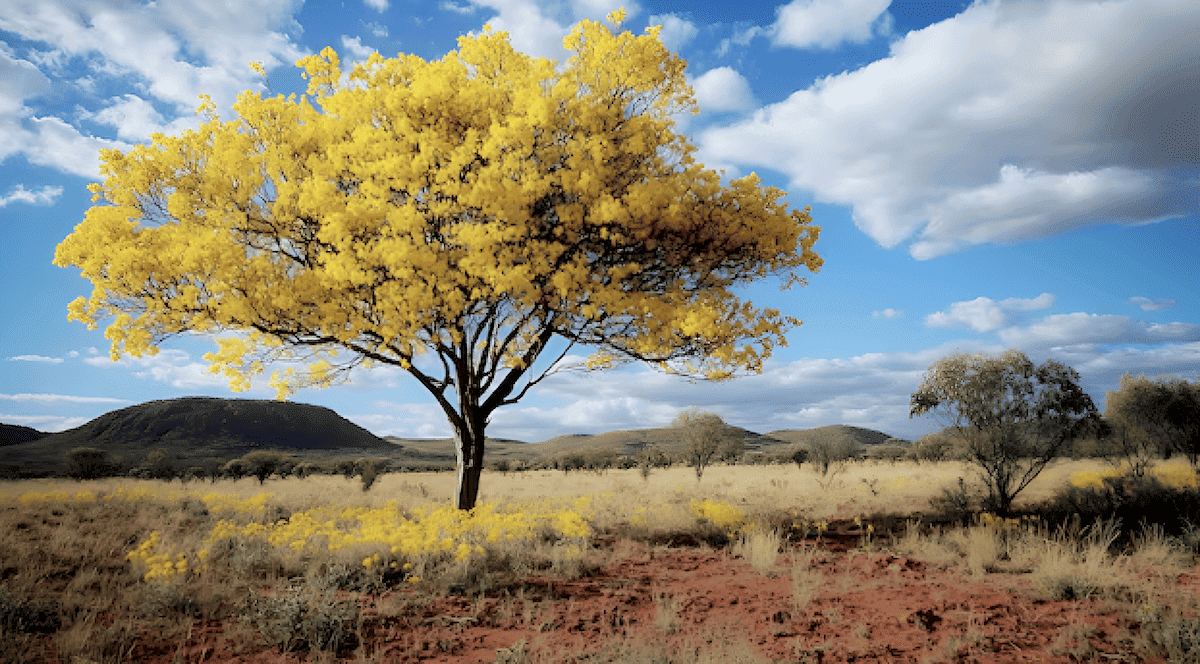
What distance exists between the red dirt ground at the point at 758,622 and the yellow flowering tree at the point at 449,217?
400 cm

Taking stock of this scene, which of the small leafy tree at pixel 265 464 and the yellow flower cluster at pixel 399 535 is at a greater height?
the yellow flower cluster at pixel 399 535

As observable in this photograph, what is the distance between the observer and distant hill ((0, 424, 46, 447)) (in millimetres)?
88619

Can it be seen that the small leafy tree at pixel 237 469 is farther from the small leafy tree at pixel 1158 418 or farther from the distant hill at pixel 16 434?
the distant hill at pixel 16 434

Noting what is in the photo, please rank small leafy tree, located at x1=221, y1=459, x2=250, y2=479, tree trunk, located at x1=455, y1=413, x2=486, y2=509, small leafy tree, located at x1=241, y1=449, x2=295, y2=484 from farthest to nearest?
small leafy tree, located at x1=221, y1=459, x2=250, y2=479, small leafy tree, located at x1=241, y1=449, x2=295, y2=484, tree trunk, located at x1=455, y1=413, x2=486, y2=509

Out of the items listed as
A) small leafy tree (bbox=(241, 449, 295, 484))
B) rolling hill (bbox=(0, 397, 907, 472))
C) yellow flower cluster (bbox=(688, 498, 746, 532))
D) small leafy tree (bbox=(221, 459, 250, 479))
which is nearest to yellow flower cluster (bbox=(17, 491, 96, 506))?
small leafy tree (bbox=(241, 449, 295, 484))

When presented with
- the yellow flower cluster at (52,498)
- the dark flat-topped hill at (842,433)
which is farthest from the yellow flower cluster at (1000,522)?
the dark flat-topped hill at (842,433)

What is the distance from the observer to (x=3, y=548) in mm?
9812

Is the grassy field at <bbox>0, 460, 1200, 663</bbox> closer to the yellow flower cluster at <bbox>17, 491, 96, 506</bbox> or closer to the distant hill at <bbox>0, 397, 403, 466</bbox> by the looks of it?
the yellow flower cluster at <bbox>17, 491, 96, 506</bbox>

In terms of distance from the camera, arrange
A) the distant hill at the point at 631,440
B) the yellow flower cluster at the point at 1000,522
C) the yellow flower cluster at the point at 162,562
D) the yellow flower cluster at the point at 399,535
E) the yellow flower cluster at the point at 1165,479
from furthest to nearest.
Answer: the distant hill at the point at 631,440
the yellow flower cluster at the point at 1165,479
the yellow flower cluster at the point at 1000,522
the yellow flower cluster at the point at 399,535
the yellow flower cluster at the point at 162,562

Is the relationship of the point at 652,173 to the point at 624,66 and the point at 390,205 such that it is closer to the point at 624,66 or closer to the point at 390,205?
the point at 624,66

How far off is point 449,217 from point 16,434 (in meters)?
121

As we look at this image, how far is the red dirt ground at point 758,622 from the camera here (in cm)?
597

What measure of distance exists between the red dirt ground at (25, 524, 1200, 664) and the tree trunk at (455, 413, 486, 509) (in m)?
5.58

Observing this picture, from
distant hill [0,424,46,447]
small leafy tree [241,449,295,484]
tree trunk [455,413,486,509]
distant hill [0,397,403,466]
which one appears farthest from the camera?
distant hill [0,424,46,447]
